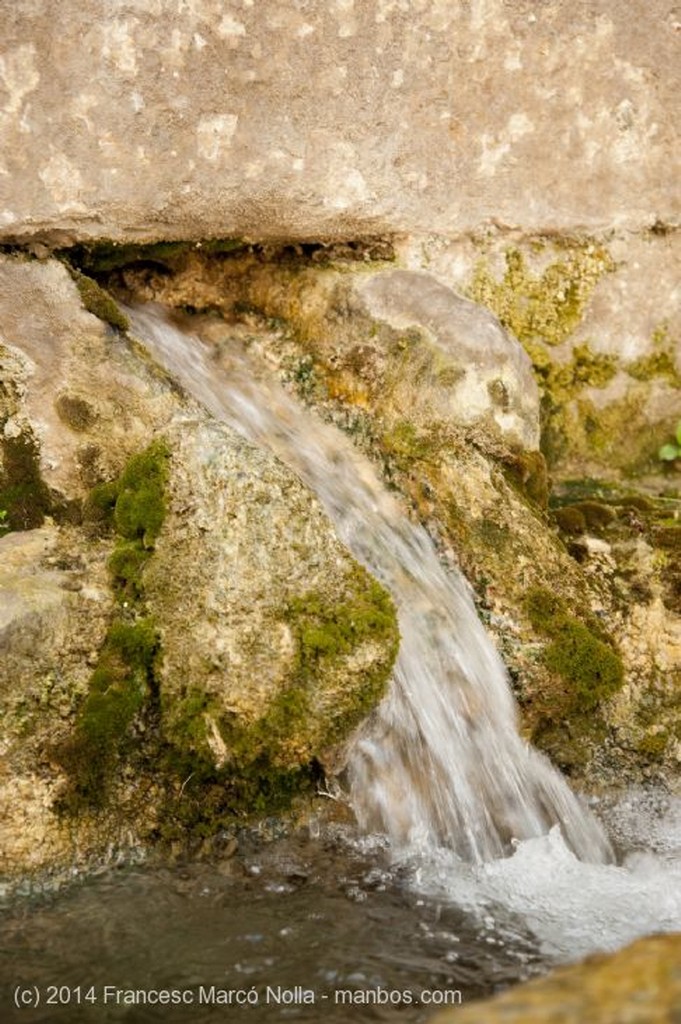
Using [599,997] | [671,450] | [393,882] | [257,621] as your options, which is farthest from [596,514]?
[599,997]

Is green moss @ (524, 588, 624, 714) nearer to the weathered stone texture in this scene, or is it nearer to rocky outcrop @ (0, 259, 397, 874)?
rocky outcrop @ (0, 259, 397, 874)

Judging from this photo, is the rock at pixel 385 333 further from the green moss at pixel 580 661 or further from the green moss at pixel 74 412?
the green moss at pixel 74 412

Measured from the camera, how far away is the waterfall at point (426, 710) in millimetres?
4035

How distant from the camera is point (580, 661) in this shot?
4.50m

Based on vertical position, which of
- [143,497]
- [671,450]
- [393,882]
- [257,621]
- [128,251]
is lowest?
[393,882]

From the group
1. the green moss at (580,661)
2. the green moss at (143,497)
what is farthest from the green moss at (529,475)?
the green moss at (143,497)

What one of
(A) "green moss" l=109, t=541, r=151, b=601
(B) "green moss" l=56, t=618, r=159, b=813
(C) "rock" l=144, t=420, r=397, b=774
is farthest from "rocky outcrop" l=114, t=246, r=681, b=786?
(B) "green moss" l=56, t=618, r=159, b=813

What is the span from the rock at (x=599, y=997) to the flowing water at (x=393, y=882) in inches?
35.6

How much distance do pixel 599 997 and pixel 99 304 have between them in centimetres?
369

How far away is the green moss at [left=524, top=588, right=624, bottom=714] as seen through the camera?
4.49 metres

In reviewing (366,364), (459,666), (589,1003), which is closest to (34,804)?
(459,666)

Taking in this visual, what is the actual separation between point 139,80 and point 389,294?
1.61 meters

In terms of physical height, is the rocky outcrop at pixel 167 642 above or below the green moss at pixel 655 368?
below

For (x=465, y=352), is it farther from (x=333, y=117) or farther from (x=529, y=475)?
(x=333, y=117)
